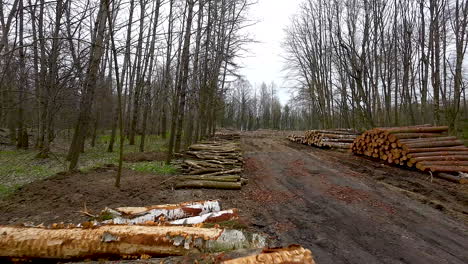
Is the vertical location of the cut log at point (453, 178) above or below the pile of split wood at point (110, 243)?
below

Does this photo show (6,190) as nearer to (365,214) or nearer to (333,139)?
(365,214)

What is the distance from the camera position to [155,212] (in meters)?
3.97

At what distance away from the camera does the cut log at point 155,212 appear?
12.5 ft

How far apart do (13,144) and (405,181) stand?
21.0 meters

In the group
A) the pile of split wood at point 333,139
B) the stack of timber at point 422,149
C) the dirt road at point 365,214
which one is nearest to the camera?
the dirt road at point 365,214

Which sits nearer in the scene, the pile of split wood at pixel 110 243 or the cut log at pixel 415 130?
the pile of split wood at pixel 110 243

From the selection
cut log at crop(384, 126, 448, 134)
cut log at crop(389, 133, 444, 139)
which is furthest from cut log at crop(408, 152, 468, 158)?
cut log at crop(384, 126, 448, 134)

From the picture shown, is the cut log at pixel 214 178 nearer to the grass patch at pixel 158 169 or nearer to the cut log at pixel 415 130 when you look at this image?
the grass patch at pixel 158 169

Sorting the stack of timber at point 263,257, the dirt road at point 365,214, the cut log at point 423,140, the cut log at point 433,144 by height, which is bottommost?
the dirt road at point 365,214

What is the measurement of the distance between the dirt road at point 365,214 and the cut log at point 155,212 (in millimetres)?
1057

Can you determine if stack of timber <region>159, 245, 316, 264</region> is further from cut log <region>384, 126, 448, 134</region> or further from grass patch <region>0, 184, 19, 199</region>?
cut log <region>384, 126, 448, 134</region>

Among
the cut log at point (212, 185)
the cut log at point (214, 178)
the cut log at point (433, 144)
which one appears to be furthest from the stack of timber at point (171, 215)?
the cut log at point (433, 144)

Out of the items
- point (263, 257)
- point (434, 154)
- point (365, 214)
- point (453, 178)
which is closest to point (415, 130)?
point (434, 154)

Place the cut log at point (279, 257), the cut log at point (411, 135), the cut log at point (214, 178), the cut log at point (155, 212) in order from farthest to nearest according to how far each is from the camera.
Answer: the cut log at point (411, 135) → the cut log at point (214, 178) → the cut log at point (155, 212) → the cut log at point (279, 257)
